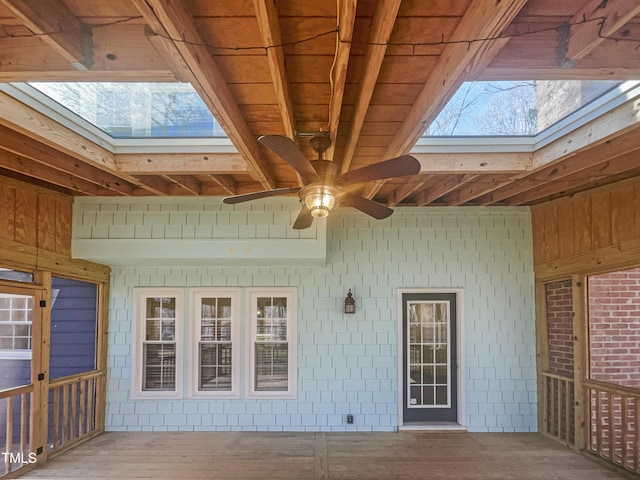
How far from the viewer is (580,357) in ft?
17.3

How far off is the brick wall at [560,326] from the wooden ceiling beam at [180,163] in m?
4.33

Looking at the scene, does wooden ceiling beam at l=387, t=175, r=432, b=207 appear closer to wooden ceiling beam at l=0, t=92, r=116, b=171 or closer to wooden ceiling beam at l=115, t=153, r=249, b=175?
wooden ceiling beam at l=115, t=153, r=249, b=175

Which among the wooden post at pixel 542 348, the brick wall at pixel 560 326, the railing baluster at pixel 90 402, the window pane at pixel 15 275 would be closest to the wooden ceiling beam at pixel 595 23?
the brick wall at pixel 560 326

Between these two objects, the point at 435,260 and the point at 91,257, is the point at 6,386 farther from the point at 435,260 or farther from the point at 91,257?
the point at 435,260

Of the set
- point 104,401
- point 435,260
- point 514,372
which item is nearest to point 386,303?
point 435,260

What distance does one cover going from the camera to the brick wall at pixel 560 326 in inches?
219

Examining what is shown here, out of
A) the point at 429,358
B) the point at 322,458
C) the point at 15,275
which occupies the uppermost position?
the point at 15,275

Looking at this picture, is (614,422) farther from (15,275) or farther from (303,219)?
(15,275)

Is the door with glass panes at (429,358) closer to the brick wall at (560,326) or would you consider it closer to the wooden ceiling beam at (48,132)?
the brick wall at (560,326)

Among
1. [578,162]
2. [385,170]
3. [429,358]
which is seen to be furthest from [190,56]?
[429,358]

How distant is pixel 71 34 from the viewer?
6.83ft

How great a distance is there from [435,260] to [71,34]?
16.8ft

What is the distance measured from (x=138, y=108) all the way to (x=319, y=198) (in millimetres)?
1816

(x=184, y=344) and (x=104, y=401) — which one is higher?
(x=184, y=344)
